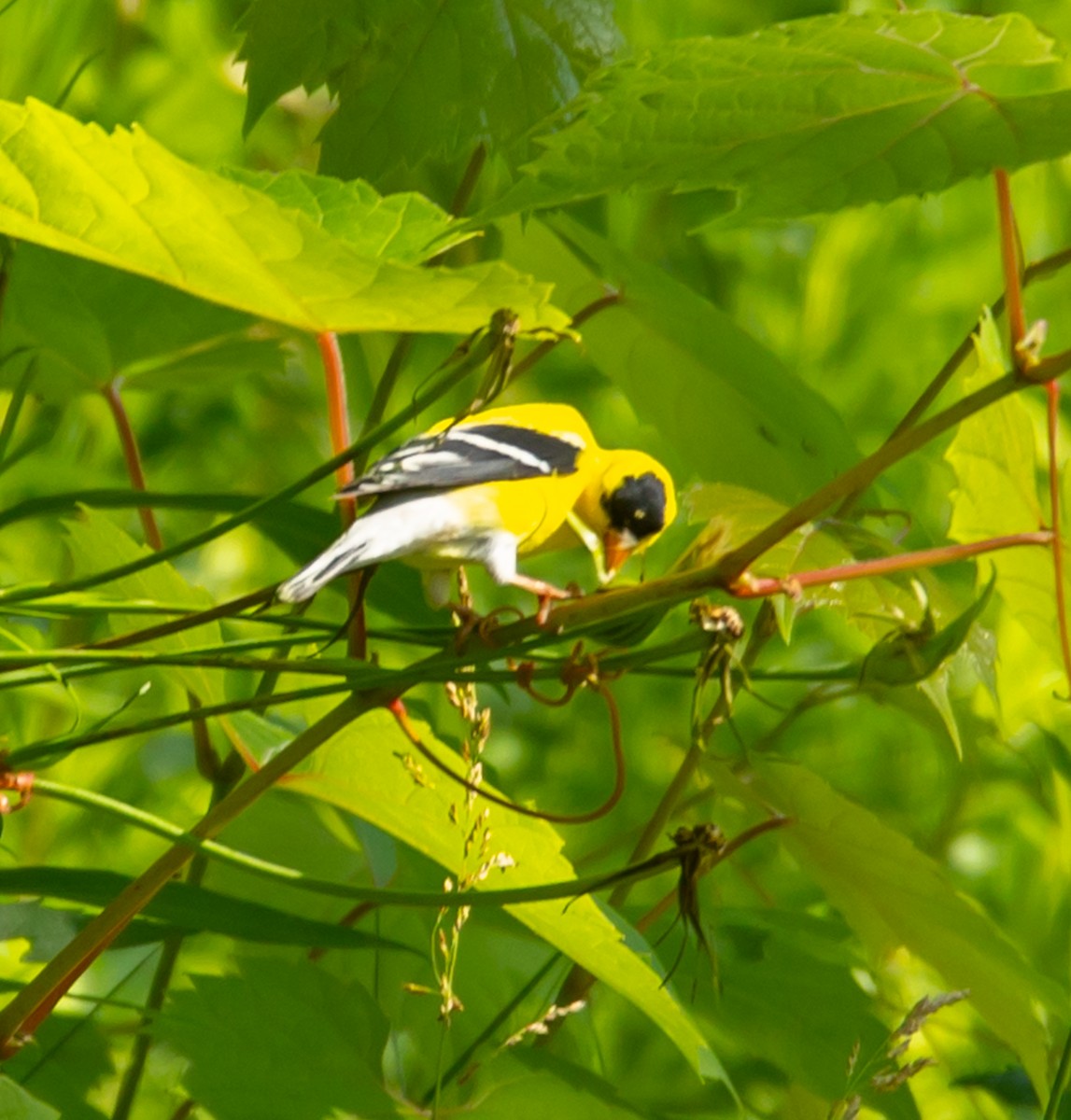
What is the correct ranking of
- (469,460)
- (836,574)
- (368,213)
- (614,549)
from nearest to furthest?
(836,574), (368,213), (469,460), (614,549)

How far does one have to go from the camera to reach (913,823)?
4.94 feet

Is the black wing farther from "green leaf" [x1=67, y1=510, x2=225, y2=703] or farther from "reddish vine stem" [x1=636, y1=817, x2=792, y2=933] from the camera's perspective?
"reddish vine stem" [x1=636, y1=817, x2=792, y2=933]

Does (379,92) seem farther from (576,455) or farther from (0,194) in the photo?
(0,194)

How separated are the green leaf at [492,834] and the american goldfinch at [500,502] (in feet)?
0.30

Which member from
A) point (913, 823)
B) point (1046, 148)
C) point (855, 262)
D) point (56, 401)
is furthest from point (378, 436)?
point (855, 262)

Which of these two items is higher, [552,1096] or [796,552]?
[796,552]

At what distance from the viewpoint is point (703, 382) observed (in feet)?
2.95

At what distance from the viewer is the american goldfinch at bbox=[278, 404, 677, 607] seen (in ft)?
2.05

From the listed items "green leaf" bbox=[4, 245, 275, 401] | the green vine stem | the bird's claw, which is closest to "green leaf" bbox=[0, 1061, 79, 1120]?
the green vine stem

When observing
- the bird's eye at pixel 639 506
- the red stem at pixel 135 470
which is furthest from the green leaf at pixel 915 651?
the red stem at pixel 135 470

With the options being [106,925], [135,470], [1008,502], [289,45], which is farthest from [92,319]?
[1008,502]

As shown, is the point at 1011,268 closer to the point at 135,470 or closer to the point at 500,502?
the point at 500,502

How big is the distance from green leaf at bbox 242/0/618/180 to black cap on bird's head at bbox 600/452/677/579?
20 cm

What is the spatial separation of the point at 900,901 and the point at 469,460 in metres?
0.36
